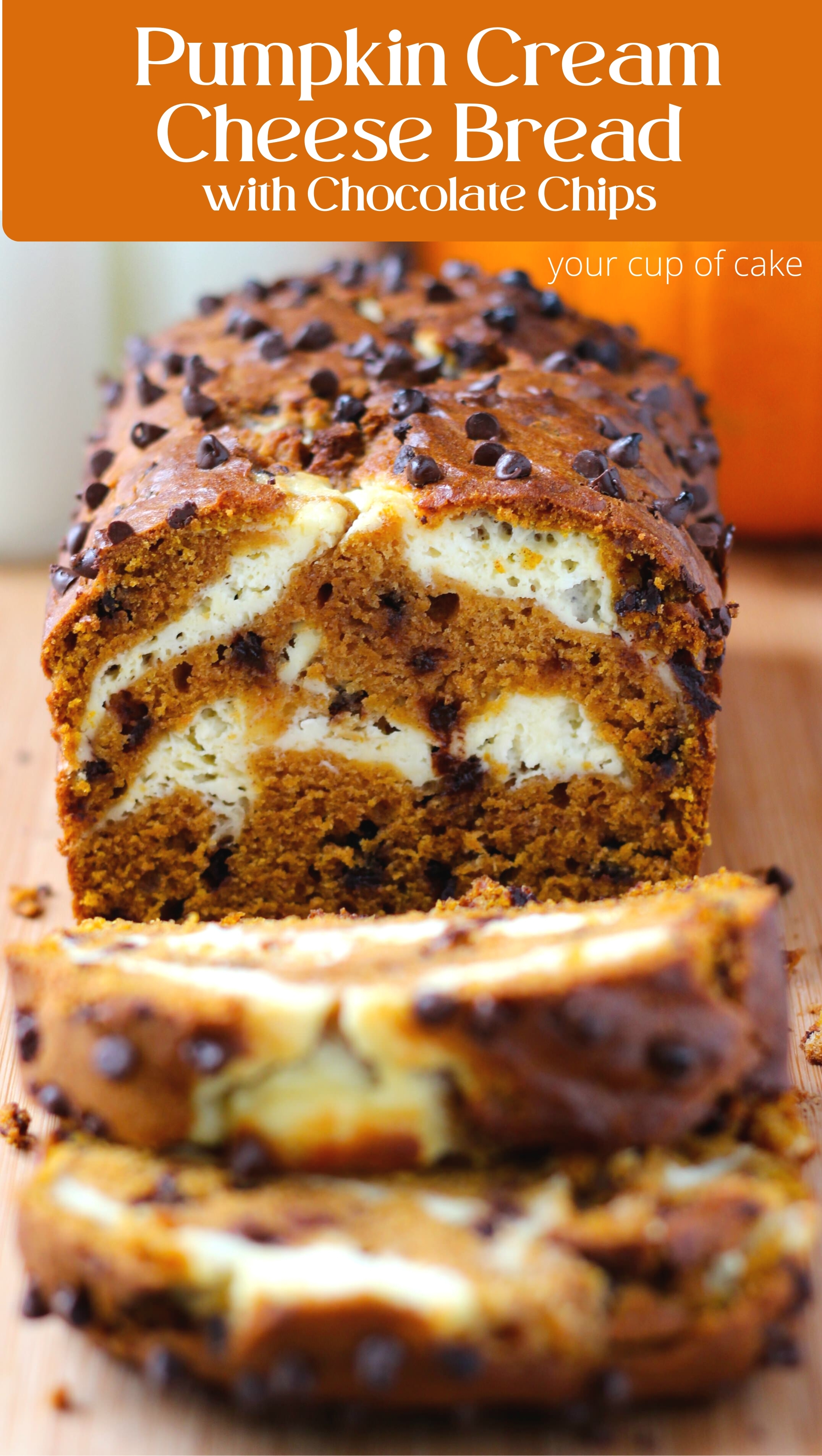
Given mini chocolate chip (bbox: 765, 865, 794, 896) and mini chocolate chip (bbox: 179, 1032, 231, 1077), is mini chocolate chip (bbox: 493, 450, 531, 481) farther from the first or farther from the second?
mini chocolate chip (bbox: 179, 1032, 231, 1077)

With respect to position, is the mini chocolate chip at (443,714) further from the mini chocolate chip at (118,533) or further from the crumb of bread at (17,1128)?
the crumb of bread at (17,1128)

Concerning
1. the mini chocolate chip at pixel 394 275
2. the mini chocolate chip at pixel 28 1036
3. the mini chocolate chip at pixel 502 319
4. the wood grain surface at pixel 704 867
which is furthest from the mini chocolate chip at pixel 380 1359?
the mini chocolate chip at pixel 394 275

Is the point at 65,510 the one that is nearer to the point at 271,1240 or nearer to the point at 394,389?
the point at 394,389

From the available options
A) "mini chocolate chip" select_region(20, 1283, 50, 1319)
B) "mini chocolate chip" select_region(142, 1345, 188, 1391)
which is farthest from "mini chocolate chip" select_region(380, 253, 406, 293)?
"mini chocolate chip" select_region(142, 1345, 188, 1391)

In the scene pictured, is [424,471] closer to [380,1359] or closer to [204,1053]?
[204,1053]

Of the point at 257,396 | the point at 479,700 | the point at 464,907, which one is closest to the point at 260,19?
the point at 257,396

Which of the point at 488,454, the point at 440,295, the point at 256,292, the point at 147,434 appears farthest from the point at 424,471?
the point at 256,292
